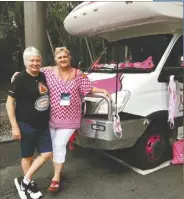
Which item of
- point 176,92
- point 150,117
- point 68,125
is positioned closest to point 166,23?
point 176,92

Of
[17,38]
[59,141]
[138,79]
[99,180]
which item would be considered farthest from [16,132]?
[17,38]

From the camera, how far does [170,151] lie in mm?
4758

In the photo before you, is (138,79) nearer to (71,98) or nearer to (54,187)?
(71,98)

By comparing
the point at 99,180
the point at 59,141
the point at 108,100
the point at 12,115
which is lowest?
the point at 99,180

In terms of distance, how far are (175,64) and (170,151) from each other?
1.31 metres

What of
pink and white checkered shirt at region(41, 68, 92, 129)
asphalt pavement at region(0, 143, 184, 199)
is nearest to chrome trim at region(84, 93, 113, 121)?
pink and white checkered shirt at region(41, 68, 92, 129)

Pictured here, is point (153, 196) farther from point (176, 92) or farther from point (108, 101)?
point (176, 92)

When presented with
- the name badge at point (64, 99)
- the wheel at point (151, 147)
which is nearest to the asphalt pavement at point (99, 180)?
the wheel at point (151, 147)

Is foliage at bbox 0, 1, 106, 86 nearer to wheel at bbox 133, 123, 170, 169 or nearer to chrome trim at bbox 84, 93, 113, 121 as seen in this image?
wheel at bbox 133, 123, 170, 169

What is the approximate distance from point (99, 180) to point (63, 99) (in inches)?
50.0

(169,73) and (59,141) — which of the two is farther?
(169,73)

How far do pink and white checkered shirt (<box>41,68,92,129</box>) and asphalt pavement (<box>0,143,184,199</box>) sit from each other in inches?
32.0

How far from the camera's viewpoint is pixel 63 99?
3.62m

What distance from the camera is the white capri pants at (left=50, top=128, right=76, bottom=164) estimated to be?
374 cm
